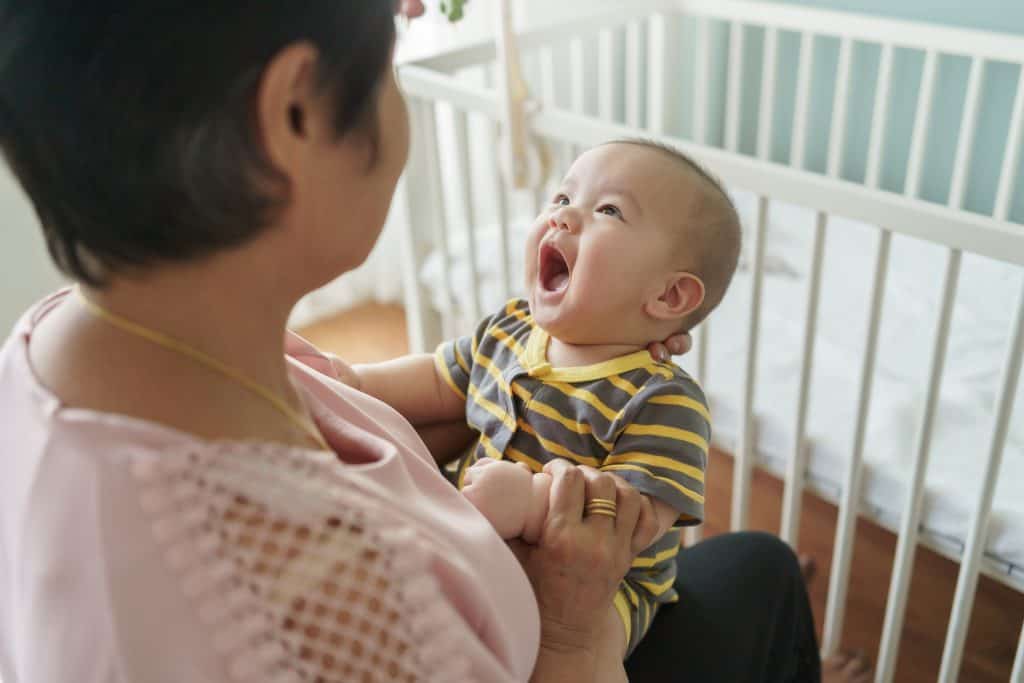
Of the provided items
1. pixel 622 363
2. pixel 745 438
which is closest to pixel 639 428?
pixel 622 363

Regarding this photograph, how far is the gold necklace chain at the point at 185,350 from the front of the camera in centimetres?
59

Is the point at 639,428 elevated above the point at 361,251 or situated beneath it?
situated beneath

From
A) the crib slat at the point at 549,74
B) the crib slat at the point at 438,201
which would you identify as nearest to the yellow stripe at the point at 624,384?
the crib slat at the point at 438,201

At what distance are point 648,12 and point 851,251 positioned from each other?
29.4 inches

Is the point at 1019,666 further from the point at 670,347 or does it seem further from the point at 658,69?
the point at 658,69

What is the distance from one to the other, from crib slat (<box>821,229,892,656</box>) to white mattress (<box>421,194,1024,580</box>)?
65 mm

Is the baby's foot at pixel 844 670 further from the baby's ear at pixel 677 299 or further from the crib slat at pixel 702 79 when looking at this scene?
the crib slat at pixel 702 79

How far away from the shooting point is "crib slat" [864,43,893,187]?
216cm

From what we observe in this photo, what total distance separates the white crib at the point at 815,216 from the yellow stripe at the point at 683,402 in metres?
0.39

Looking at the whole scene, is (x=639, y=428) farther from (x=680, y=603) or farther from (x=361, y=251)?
(x=361, y=251)

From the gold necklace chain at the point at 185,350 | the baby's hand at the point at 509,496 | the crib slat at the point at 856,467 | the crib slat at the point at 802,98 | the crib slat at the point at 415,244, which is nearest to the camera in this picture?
the gold necklace chain at the point at 185,350

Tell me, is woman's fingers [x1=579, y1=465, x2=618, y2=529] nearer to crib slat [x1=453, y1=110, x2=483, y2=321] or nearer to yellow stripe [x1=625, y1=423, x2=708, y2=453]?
yellow stripe [x1=625, y1=423, x2=708, y2=453]

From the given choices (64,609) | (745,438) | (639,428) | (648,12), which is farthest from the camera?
(648,12)

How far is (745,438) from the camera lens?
1485 millimetres
